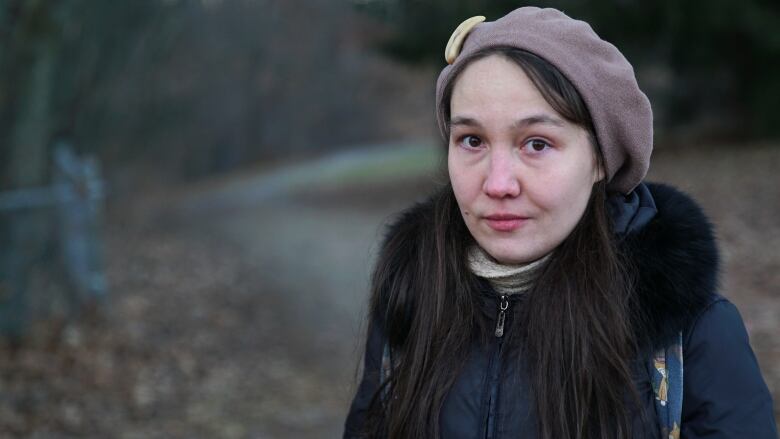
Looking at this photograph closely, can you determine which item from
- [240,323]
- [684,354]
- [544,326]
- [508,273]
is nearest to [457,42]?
[508,273]

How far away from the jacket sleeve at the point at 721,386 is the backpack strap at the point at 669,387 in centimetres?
2

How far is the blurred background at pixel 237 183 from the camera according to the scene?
239 inches

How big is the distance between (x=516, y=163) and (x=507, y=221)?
133 mm

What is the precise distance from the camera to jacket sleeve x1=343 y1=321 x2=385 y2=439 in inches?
86.3

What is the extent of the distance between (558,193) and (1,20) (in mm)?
6145

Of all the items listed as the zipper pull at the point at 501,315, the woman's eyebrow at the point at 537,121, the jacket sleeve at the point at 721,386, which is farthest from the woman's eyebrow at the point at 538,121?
the jacket sleeve at the point at 721,386

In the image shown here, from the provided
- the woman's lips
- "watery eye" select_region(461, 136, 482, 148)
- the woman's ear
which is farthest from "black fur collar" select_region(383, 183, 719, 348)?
"watery eye" select_region(461, 136, 482, 148)

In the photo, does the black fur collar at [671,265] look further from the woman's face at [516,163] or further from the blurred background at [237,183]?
the blurred background at [237,183]

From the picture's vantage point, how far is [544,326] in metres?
1.91

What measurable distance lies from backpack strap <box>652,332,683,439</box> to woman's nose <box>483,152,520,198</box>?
476mm

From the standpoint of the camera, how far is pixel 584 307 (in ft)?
6.26

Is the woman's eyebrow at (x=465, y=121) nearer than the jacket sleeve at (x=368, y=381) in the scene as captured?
Yes

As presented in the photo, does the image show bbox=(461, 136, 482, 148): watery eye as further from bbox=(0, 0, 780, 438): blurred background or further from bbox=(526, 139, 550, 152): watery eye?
bbox=(0, 0, 780, 438): blurred background

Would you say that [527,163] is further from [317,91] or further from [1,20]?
[317,91]
